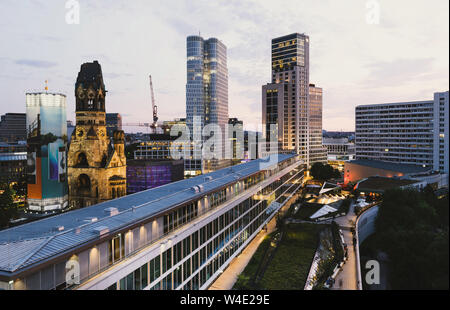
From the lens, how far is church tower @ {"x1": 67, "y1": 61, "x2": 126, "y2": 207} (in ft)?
215

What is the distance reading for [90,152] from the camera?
219ft

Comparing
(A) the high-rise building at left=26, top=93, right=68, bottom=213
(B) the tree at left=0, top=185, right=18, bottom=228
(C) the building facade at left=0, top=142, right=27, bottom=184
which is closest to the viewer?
(B) the tree at left=0, top=185, right=18, bottom=228

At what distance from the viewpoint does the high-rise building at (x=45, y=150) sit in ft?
208

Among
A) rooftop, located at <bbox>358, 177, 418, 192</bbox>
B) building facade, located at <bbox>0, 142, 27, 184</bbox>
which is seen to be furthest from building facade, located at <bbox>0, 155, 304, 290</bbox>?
building facade, located at <bbox>0, 142, 27, 184</bbox>

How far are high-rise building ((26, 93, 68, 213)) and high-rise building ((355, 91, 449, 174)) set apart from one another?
→ 418 ft

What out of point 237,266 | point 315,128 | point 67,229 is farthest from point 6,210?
point 315,128

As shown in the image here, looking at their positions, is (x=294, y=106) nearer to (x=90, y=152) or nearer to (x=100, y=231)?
(x=90, y=152)

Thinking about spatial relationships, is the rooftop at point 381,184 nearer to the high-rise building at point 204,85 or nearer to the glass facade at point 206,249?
the glass facade at point 206,249

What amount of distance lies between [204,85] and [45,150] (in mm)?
118476

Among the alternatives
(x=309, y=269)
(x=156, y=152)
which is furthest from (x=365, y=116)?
(x=309, y=269)

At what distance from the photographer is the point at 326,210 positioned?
59.9 m

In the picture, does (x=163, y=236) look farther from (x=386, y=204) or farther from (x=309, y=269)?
(x=386, y=204)

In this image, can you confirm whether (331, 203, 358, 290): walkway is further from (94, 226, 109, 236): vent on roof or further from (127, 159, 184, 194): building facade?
(127, 159, 184, 194): building facade

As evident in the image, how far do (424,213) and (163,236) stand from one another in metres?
42.7
